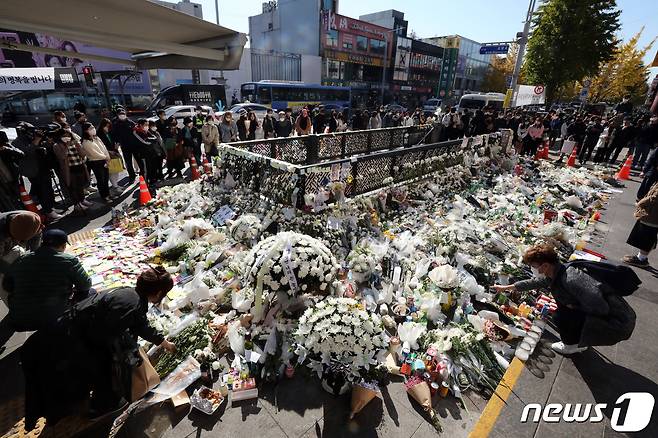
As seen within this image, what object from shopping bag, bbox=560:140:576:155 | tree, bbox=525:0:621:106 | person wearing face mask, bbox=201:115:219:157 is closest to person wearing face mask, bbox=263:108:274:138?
person wearing face mask, bbox=201:115:219:157

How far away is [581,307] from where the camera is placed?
318 cm

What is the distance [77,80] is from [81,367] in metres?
24.7

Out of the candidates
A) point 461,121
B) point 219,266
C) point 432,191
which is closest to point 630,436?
point 219,266

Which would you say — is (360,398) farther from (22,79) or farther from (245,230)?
(22,79)

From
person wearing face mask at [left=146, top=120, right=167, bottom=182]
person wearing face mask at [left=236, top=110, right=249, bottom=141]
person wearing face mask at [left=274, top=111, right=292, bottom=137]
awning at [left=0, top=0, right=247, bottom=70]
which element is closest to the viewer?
awning at [left=0, top=0, right=247, bottom=70]

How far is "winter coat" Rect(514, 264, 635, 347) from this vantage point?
3076 mm

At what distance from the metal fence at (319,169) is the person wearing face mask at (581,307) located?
3417mm

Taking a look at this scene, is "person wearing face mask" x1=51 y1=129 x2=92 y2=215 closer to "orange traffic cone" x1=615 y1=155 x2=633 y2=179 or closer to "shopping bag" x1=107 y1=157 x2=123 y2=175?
"shopping bag" x1=107 y1=157 x2=123 y2=175

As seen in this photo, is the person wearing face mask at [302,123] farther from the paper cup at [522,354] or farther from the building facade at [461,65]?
the building facade at [461,65]

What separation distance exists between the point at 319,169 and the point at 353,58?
4600 cm

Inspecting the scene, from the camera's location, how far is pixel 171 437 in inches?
99.1

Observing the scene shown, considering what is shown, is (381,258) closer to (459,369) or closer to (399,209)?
(459,369)

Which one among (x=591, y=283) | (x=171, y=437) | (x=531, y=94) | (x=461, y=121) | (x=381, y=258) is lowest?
(x=171, y=437)

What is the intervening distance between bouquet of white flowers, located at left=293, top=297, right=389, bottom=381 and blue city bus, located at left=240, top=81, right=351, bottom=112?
2583 cm
